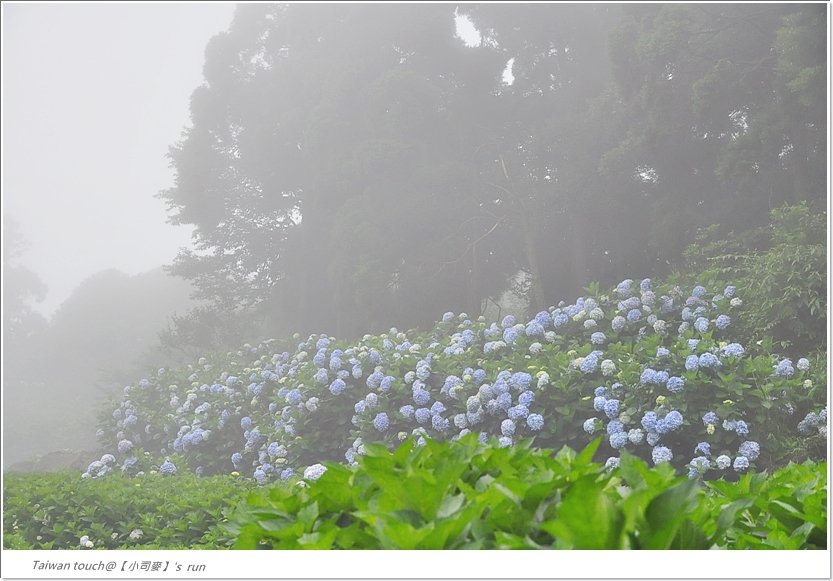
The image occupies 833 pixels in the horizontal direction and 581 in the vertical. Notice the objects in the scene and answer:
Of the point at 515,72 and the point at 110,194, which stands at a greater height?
the point at 515,72

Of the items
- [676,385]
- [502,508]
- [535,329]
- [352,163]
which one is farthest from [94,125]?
[502,508]

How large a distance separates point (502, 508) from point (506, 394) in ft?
6.70

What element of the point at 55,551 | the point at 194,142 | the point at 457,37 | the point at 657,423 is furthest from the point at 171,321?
the point at 657,423

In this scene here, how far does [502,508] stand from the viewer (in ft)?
4.33

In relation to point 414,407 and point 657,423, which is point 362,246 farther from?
point 657,423

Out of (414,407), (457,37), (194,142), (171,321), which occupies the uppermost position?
(457,37)

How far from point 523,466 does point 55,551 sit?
7.49 ft

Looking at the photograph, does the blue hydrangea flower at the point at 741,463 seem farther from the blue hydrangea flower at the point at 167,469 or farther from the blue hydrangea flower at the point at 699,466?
the blue hydrangea flower at the point at 167,469

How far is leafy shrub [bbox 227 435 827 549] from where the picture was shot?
122cm

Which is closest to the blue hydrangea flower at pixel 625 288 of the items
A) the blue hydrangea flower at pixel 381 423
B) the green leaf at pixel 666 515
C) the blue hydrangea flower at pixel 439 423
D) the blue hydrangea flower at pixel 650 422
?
the blue hydrangea flower at pixel 650 422

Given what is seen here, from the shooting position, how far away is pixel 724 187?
3.50 m

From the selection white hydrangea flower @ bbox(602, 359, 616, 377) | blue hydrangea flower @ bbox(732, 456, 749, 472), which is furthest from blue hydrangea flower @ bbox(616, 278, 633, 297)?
blue hydrangea flower @ bbox(732, 456, 749, 472)

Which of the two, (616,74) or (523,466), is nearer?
Answer: (523,466)

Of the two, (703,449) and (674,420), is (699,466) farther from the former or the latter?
(674,420)
